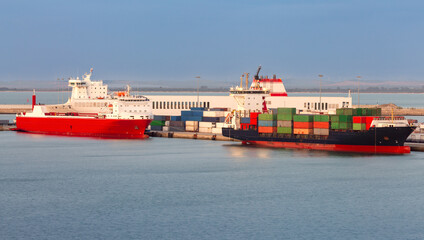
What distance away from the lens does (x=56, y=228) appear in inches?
1208

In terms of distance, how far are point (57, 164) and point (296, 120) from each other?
65.1ft

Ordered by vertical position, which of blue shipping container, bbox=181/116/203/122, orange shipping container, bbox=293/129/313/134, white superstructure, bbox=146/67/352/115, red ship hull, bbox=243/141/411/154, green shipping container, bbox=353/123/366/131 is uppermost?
white superstructure, bbox=146/67/352/115

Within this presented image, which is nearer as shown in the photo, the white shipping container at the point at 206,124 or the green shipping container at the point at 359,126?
the green shipping container at the point at 359,126

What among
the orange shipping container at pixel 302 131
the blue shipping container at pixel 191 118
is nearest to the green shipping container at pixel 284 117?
the orange shipping container at pixel 302 131

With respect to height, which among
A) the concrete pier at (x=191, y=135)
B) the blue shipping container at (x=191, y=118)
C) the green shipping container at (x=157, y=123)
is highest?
the blue shipping container at (x=191, y=118)

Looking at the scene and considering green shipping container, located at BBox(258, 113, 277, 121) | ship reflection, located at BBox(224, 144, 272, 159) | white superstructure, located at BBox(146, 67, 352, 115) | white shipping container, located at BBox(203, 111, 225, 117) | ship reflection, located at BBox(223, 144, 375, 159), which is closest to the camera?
ship reflection, located at BBox(223, 144, 375, 159)

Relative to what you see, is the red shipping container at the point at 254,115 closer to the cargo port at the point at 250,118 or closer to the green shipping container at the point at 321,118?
the cargo port at the point at 250,118

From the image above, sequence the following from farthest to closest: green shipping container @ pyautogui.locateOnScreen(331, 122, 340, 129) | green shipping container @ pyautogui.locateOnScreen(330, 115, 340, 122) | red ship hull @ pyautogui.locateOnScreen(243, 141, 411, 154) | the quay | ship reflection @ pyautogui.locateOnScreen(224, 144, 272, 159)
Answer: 1. the quay
2. green shipping container @ pyautogui.locateOnScreen(330, 115, 340, 122)
3. green shipping container @ pyautogui.locateOnScreen(331, 122, 340, 129)
4. ship reflection @ pyautogui.locateOnScreen(224, 144, 272, 159)
5. red ship hull @ pyautogui.locateOnScreen(243, 141, 411, 154)

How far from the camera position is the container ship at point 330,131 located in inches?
2061

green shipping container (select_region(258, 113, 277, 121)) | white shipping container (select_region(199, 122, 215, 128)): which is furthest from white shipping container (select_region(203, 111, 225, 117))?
green shipping container (select_region(258, 113, 277, 121))

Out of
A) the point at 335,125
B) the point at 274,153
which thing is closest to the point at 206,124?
the point at 274,153

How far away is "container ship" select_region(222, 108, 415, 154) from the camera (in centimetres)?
5234

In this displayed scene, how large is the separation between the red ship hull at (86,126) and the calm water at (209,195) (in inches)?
472

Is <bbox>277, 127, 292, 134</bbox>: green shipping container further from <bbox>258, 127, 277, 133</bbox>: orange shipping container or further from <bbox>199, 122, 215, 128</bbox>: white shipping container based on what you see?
<bbox>199, 122, 215, 128</bbox>: white shipping container
